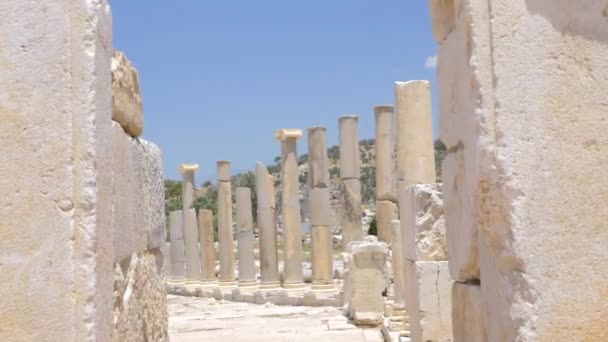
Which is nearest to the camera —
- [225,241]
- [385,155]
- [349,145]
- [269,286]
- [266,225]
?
[385,155]

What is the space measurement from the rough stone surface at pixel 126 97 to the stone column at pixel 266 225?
626 inches

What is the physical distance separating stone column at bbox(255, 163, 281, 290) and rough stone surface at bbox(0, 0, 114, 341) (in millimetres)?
17641

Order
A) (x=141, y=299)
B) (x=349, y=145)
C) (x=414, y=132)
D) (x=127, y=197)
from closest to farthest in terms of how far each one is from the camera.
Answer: (x=127, y=197) < (x=141, y=299) < (x=414, y=132) < (x=349, y=145)

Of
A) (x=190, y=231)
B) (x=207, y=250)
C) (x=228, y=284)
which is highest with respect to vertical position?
(x=190, y=231)

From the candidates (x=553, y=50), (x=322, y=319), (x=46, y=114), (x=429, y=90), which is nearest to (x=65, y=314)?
(x=46, y=114)

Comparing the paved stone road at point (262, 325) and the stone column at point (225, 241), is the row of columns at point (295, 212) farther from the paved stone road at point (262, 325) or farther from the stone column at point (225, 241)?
the paved stone road at point (262, 325)

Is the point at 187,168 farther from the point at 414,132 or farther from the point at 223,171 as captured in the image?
the point at 414,132

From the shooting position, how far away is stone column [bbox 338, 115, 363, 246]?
19.5m

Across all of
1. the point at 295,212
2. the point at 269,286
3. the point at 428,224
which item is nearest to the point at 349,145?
the point at 295,212

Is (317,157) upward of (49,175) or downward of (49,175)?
upward

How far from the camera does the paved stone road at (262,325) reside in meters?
12.5

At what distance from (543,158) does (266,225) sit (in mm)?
18214

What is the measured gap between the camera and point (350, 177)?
64.8 feet

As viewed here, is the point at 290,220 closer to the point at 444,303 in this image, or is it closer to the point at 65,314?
the point at 444,303
